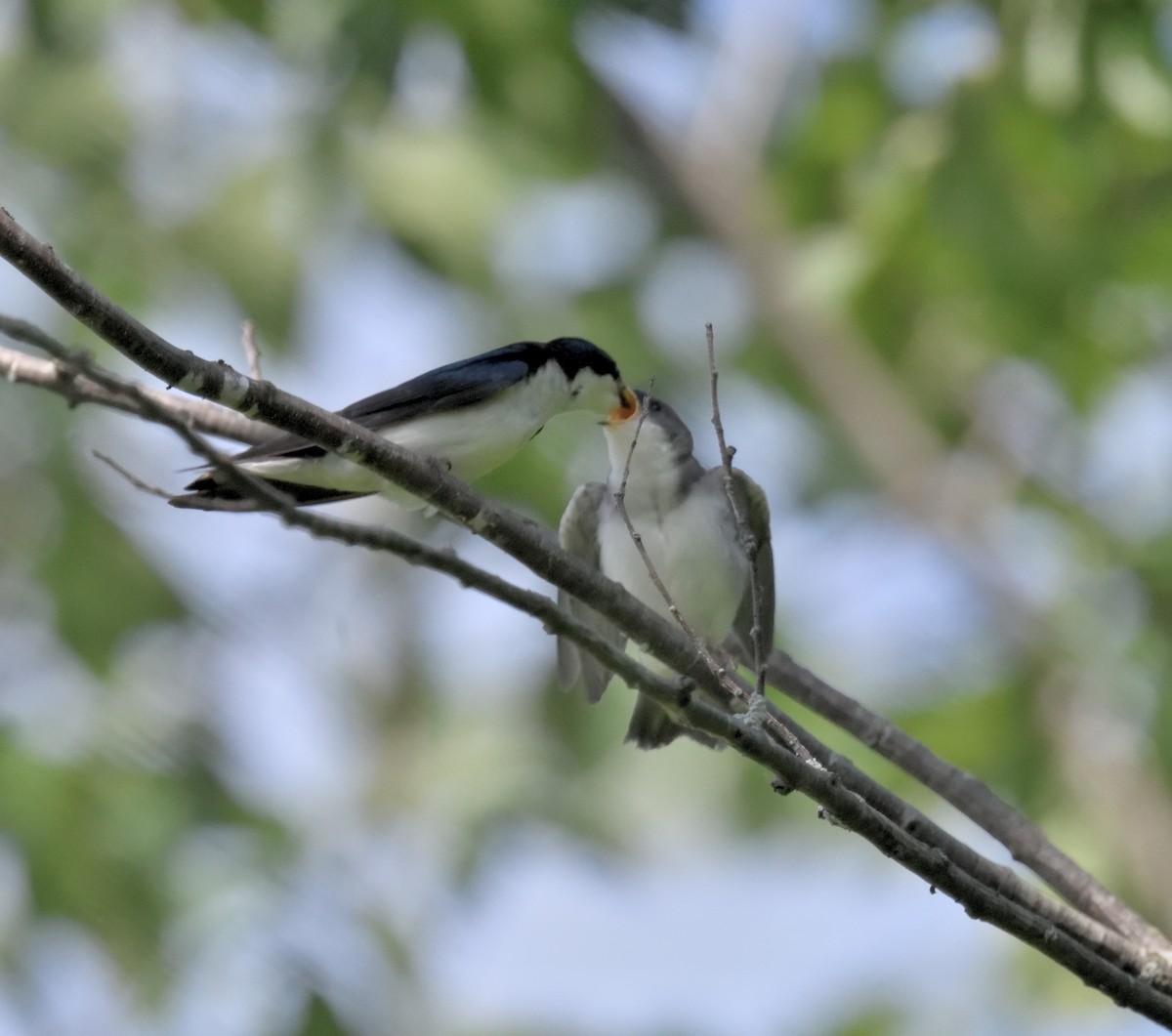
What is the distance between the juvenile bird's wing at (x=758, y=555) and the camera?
149 inches

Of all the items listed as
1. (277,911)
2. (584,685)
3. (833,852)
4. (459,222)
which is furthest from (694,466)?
(833,852)

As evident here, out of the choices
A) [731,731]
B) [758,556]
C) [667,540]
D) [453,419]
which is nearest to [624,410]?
[667,540]

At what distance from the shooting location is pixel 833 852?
1242cm

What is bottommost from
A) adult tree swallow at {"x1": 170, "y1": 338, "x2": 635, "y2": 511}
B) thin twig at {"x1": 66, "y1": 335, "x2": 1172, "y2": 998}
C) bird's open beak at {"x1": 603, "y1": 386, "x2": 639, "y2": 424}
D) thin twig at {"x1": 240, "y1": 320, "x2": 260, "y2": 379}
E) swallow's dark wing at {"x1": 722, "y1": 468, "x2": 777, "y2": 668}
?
thin twig at {"x1": 66, "y1": 335, "x2": 1172, "y2": 998}

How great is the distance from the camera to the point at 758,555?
393cm

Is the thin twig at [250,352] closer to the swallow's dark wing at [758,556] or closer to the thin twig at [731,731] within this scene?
the thin twig at [731,731]

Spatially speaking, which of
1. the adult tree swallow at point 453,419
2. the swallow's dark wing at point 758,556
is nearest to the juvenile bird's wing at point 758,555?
the swallow's dark wing at point 758,556

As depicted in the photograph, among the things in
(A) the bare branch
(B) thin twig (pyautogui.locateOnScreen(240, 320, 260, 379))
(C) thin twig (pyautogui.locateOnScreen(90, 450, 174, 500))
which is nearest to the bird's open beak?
(B) thin twig (pyautogui.locateOnScreen(240, 320, 260, 379))

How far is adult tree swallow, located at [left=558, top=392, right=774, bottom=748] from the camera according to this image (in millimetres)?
3828

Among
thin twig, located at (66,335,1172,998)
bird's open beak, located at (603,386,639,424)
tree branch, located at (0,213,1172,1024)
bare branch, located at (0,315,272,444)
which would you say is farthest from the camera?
bird's open beak, located at (603,386,639,424)

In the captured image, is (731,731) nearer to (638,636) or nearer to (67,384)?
(638,636)

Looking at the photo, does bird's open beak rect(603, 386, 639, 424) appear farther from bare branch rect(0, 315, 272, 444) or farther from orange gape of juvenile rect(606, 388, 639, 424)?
bare branch rect(0, 315, 272, 444)

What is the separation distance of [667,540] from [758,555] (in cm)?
25

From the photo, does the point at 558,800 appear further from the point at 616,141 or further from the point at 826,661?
the point at 616,141
